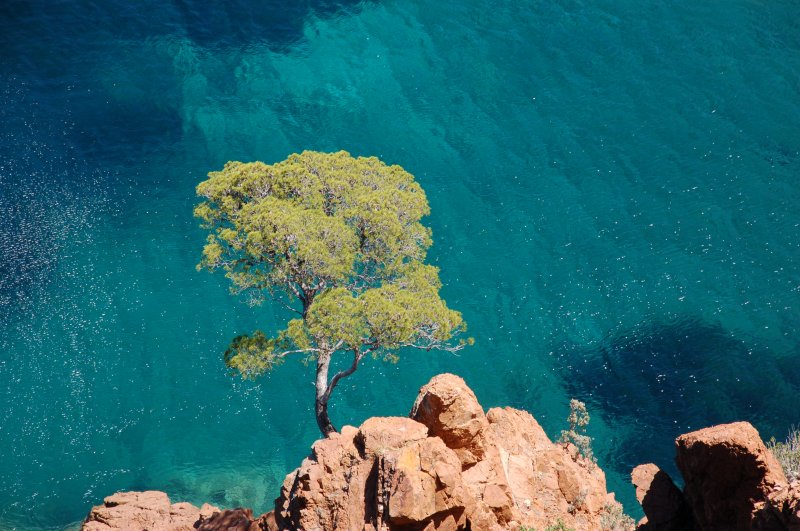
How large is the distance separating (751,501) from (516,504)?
18.6ft

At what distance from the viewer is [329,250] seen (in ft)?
86.7

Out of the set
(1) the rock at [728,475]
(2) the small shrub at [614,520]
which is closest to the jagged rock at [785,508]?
(1) the rock at [728,475]

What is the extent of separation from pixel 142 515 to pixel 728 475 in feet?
57.9

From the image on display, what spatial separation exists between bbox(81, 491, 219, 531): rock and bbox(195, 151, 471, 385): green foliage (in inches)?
189

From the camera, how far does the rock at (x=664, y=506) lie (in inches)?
784

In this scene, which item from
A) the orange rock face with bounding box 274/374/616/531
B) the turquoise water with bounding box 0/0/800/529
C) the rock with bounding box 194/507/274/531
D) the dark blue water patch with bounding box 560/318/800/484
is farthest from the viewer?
the turquoise water with bounding box 0/0/800/529

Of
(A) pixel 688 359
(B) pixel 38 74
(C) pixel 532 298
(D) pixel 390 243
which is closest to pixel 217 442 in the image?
(D) pixel 390 243

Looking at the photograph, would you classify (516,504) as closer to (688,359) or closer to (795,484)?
(795,484)

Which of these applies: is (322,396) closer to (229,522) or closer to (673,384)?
(229,522)

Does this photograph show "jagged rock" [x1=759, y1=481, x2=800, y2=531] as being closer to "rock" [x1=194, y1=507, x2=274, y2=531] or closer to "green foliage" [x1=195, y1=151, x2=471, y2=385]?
"green foliage" [x1=195, y1=151, x2=471, y2=385]

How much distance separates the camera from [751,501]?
1736cm

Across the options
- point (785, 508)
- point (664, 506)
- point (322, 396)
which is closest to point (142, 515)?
point (322, 396)

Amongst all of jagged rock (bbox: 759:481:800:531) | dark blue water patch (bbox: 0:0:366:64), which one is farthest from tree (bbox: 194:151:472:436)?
dark blue water patch (bbox: 0:0:366:64)

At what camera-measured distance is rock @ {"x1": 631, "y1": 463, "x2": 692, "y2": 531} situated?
65.3ft
